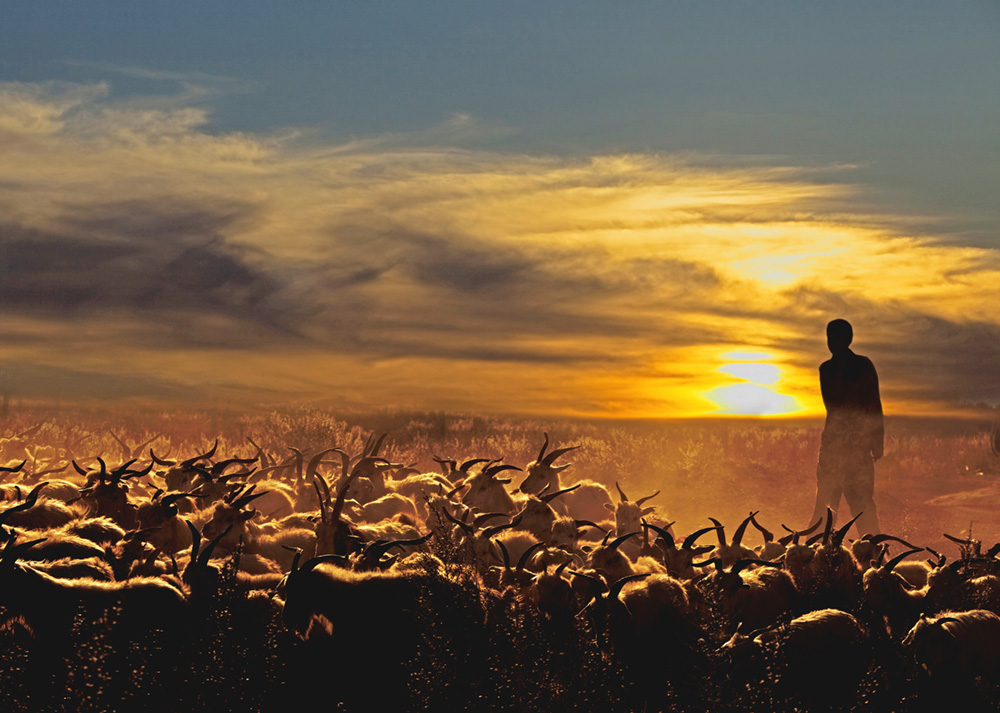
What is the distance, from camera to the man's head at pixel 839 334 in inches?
711

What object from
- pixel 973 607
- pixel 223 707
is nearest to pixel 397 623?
pixel 223 707

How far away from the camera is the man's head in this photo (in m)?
18.0

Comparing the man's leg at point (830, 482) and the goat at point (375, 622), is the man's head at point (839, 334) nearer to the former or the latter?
the man's leg at point (830, 482)

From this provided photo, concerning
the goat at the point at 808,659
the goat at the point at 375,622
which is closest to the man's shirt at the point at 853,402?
the goat at the point at 808,659

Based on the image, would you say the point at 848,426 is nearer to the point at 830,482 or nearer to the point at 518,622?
the point at 830,482

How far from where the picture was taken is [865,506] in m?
17.5

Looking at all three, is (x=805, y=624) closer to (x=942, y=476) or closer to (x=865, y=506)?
(x=865, y=506)

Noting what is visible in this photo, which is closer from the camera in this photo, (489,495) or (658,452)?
(489,495)

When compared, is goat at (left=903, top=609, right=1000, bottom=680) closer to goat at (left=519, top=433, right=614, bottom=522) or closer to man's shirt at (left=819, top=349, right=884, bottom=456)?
goat at (left=519, top=433, right=614, bottom=522)

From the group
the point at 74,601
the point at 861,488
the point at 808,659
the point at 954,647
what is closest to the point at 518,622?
the point at 808,659

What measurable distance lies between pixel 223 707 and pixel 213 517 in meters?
4.35

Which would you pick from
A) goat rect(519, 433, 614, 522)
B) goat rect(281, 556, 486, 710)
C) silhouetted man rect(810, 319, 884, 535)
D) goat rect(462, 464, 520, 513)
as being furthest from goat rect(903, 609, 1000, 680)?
silhouetted man rect(810, 319, 884, 535)

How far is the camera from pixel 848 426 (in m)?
18.0

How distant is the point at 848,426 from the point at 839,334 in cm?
148
